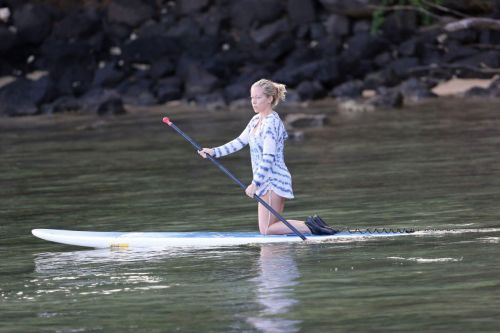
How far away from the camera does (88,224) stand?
51.0ft

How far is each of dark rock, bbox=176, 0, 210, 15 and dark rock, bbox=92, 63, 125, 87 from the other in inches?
207

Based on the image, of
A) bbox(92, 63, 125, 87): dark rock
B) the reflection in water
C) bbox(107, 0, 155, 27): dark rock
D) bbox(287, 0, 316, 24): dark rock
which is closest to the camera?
the reflection in water

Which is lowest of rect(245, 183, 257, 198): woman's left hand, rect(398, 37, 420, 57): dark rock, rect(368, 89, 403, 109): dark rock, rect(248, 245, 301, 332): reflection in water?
rect(248, 245, 301, 332): reflection in water

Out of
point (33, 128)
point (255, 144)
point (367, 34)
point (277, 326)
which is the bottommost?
point (277, 326)

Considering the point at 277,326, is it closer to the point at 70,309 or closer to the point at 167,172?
the point at 70,309

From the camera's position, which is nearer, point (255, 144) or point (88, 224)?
point (255, 144)

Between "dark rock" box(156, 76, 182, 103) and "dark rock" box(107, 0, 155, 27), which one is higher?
"dark rock" box(107, 0, 155, 27)

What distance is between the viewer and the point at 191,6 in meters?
53.1

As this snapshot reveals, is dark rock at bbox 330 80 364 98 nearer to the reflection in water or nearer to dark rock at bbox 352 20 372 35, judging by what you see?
dark rock at bbox 352 20 372 35

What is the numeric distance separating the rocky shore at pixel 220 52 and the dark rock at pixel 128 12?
0.04 meters

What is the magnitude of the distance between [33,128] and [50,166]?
40.7ft

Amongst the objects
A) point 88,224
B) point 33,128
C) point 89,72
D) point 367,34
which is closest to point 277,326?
point 88,224

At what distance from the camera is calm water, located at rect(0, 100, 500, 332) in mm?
9445

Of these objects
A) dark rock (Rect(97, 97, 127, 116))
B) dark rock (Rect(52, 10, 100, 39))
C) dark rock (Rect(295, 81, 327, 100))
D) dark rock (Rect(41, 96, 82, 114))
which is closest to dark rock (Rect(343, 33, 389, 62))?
dark rock (Rect(295, 81, 327, 100))
